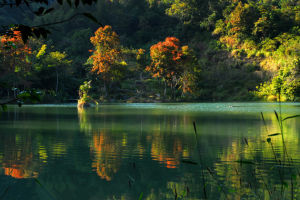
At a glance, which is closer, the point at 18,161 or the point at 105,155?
the point at 18,161

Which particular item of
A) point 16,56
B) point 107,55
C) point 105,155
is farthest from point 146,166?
point 107,55

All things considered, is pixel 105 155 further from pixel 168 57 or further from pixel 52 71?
pixel 52 71

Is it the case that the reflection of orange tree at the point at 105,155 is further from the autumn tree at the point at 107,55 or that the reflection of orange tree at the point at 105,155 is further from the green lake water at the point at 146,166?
the autumn tree at the point at 107,55

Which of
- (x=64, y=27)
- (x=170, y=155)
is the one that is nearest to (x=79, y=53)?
(x=64, y=27)

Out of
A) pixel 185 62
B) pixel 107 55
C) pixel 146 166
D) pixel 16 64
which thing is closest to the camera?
pixel 146 166

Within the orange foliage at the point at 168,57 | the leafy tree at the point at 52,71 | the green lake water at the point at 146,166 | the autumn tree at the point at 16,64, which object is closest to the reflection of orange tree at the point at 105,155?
the green lake water at the point at 146,166

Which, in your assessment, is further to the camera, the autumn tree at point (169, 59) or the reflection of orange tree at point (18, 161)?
the autumn tree at point (169, 59)

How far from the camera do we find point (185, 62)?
3841 centimetres

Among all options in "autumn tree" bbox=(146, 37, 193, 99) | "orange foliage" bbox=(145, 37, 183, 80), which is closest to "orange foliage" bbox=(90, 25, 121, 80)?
"autumn tree" bbox=(146, 37, 193, 99)

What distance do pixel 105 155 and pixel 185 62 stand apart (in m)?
31.8

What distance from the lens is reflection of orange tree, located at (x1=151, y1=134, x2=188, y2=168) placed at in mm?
6555

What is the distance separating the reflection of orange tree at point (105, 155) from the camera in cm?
572

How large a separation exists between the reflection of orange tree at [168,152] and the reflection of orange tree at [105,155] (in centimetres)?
75

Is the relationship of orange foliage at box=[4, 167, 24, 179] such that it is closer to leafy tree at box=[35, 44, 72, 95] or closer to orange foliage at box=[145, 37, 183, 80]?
orange foliage at box=[145, 37, 183, 80]
